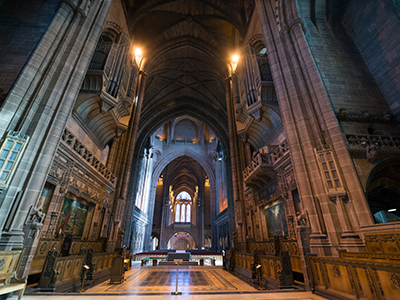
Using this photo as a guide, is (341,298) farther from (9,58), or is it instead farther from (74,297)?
(9,58)

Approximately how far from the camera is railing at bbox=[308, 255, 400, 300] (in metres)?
2.86

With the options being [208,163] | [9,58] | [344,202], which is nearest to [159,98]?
[208,163]

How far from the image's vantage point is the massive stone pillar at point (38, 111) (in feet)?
15.1

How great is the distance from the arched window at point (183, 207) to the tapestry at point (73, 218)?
3187cm

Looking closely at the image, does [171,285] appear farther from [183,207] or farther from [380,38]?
[183,207]

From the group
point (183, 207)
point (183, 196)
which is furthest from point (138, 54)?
point (183, 207)

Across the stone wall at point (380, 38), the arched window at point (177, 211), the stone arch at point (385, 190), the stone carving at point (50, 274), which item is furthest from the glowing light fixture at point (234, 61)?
the arched window at point (177, 211)

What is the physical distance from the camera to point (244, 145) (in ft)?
49.8

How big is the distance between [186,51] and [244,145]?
12136 millimetres

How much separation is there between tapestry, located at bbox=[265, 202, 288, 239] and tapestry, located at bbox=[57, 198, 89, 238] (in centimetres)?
1003

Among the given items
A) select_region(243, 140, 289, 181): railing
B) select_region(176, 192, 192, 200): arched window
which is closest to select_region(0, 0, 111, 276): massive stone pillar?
select_region(243, 140, 289, 181): railing

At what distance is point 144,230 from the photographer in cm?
2617

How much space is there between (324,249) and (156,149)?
85.6ft

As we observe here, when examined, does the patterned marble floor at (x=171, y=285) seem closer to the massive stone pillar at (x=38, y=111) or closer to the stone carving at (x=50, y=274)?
the stone carving at (x=50, y=274)
